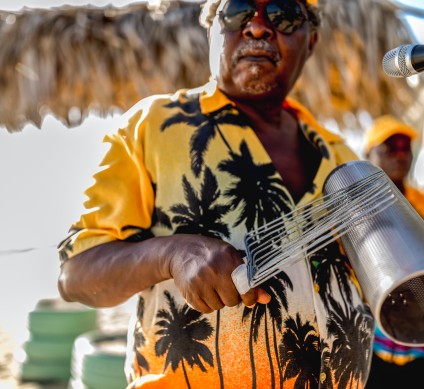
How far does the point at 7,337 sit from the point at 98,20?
140 inches

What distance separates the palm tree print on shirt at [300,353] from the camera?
1083mm

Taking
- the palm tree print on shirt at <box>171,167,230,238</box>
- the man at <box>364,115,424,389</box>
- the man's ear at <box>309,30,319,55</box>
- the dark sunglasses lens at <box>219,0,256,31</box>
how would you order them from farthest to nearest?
the man at <box>364,115,424,389</box>, the man's ear at <box>309,30,319,55</box>, the dark sunglasses lens at <box>219,0,256,31</box>, the palm tree print on shirt at <box>171,167,230,238</box>

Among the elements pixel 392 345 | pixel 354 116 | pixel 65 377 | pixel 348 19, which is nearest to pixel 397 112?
pixel 354 116

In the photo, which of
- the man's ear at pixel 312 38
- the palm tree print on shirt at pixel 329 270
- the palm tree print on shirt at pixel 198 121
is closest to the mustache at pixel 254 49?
the palm tree print on shirt at pixel 198 121

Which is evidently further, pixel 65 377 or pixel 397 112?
pixel 397 112

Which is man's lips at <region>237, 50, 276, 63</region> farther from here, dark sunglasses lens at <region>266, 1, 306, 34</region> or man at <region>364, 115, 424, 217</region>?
man at <region>364, 115, 424, 217</region>

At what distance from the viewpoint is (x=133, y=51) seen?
12.7 feet

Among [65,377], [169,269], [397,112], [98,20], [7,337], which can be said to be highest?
[98,20]

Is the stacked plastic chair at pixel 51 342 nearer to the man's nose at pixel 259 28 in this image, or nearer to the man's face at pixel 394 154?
the man's face at pixel 394 154

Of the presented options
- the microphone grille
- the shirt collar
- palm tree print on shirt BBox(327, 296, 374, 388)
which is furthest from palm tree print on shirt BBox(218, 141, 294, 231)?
the microphone grille

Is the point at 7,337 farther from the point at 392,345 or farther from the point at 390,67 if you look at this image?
the point at 390,67

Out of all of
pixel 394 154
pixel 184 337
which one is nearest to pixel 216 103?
pixel 184 337

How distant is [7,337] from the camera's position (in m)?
5.68

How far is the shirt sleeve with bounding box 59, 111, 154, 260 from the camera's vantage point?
1.09 m
